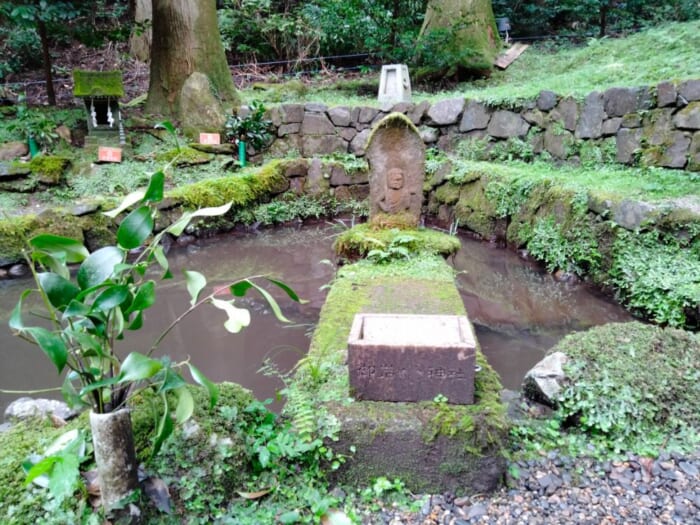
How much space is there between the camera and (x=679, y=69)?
696 centimetres

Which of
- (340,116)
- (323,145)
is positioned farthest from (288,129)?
(340,116)

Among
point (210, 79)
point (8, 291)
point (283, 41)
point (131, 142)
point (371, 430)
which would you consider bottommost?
point (8, 291)

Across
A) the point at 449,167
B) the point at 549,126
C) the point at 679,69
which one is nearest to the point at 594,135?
the point at 549,126

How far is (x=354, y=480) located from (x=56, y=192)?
22.6 ft

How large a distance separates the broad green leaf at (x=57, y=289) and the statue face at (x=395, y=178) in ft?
13.5

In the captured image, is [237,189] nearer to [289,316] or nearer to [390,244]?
[289,316]

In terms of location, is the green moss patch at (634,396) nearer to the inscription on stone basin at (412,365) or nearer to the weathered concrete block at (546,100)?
the inscription on stone basin at (412,365)

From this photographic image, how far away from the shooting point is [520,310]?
529 cm

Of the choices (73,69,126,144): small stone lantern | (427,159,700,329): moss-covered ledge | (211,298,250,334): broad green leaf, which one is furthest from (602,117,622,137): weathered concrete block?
(73,69,126,144): small stone lantern

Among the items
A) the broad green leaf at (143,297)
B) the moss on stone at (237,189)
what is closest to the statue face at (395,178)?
the moss on stone at (237,189)

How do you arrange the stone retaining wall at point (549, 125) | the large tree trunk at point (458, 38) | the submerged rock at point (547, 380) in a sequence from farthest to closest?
the large tree trunk at point (458, 38)
the stone retaining wall at point (549, 125)
the submerged rock at point (547, 380)

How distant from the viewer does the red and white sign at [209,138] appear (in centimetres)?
899

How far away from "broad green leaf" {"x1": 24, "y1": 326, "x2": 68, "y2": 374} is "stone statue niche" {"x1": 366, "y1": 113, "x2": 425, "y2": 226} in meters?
4.24

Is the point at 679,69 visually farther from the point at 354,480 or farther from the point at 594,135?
the point at 354,480
